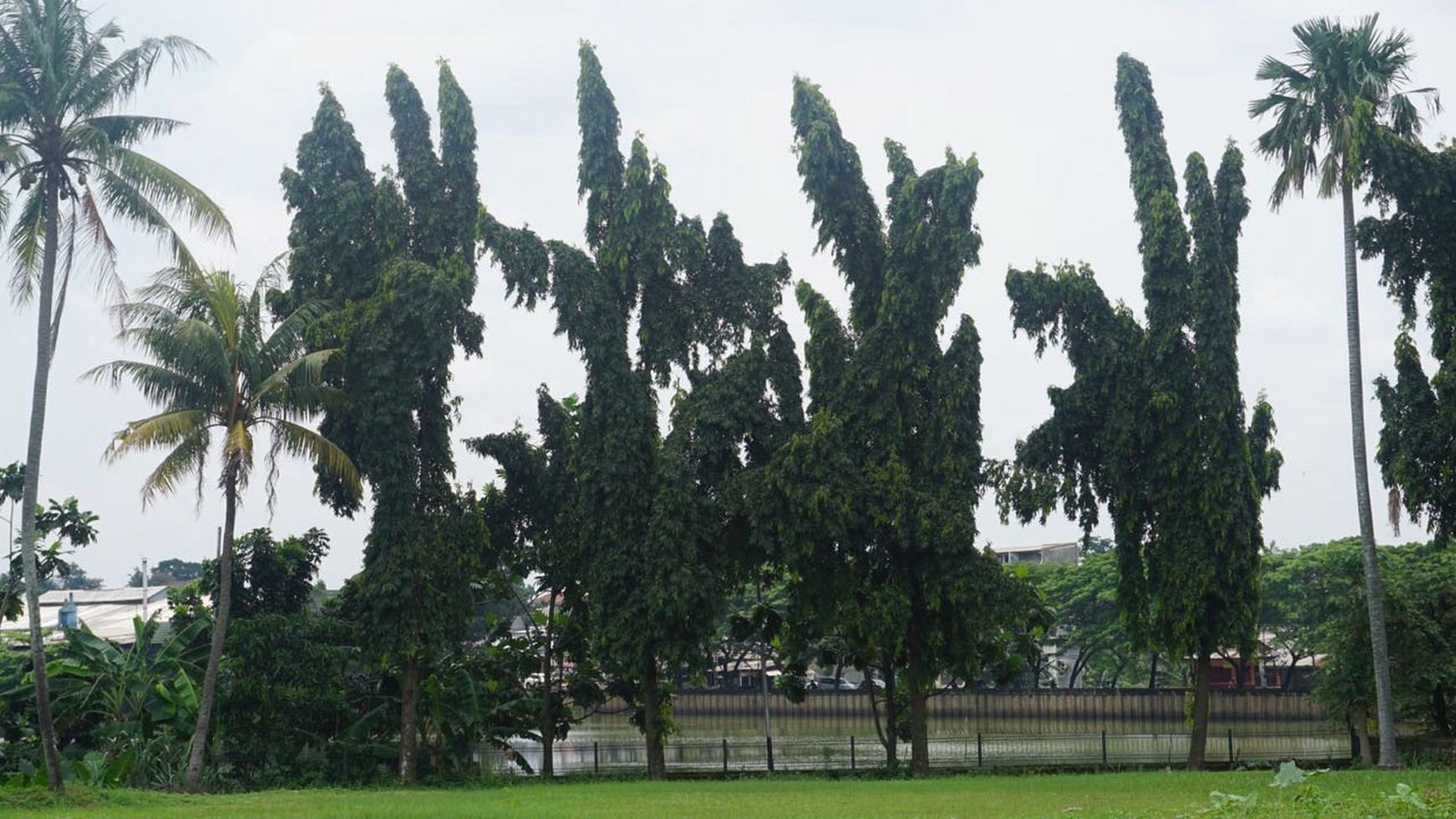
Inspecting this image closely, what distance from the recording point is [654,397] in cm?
2834

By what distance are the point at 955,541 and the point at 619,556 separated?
649 centimetres

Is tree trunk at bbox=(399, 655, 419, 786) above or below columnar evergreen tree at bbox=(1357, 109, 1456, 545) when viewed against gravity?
below

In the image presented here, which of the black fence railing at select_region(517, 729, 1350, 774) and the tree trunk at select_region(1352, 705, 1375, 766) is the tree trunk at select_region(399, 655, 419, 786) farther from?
the tree trunk at select_region(1352, 705, 1375, 766)

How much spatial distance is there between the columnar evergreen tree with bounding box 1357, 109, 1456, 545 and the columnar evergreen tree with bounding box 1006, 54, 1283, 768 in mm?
2879

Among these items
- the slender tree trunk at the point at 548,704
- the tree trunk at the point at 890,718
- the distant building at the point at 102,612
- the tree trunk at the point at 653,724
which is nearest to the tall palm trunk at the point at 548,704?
the slender tree trunk at the point at 548,704

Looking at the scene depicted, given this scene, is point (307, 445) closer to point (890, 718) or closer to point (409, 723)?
point (409, 723)

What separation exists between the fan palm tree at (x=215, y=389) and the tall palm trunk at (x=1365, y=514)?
18382 millimetres

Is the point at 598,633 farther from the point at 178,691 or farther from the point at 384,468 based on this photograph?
the point at 178,691

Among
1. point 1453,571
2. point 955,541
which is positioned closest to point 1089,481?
point 955,541

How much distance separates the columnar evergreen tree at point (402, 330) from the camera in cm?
2625

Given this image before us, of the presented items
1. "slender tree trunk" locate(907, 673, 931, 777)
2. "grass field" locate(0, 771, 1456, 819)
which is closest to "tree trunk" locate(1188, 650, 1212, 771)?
"grass field" locate(0, 771, 1456, 819)

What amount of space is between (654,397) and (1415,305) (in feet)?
48.3

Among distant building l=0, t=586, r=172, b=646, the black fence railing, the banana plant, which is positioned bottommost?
the black fence railing

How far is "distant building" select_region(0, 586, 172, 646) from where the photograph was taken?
34500 millimetres
